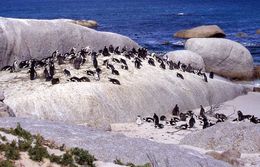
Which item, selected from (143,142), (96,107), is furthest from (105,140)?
(96,107)

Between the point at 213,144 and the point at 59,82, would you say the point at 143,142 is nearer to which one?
the point at 213,144

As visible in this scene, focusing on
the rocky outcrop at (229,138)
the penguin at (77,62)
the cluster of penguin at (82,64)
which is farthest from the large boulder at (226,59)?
the rocky outcrop at (229,138)

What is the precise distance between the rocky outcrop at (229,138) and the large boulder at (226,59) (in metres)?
18.3

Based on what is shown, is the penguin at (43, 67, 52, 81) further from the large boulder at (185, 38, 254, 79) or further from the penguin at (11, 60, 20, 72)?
the large boulder at (185, 38, 254, 79)

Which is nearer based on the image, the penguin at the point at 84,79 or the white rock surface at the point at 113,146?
the white rock surface at the point at 113,146

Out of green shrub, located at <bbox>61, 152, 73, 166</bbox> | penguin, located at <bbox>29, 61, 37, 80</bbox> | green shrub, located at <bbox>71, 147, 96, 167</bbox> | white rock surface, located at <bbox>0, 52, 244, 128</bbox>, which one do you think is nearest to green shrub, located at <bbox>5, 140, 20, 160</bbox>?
green shrub, located at <bbox>61, 152, 73, 166</bbox>

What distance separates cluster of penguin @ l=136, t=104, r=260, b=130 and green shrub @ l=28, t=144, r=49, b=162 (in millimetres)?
11278

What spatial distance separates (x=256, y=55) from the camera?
47.4 m

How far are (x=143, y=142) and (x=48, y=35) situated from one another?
15771 mm

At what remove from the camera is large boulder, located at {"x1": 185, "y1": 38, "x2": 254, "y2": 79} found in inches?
1492

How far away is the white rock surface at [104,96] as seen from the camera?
A: 22016mm

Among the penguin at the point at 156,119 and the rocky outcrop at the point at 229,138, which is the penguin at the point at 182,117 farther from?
the rocky outcrop at the point at 229,138

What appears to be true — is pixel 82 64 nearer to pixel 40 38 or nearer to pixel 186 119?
pixel 40 38

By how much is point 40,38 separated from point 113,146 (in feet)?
53.2
